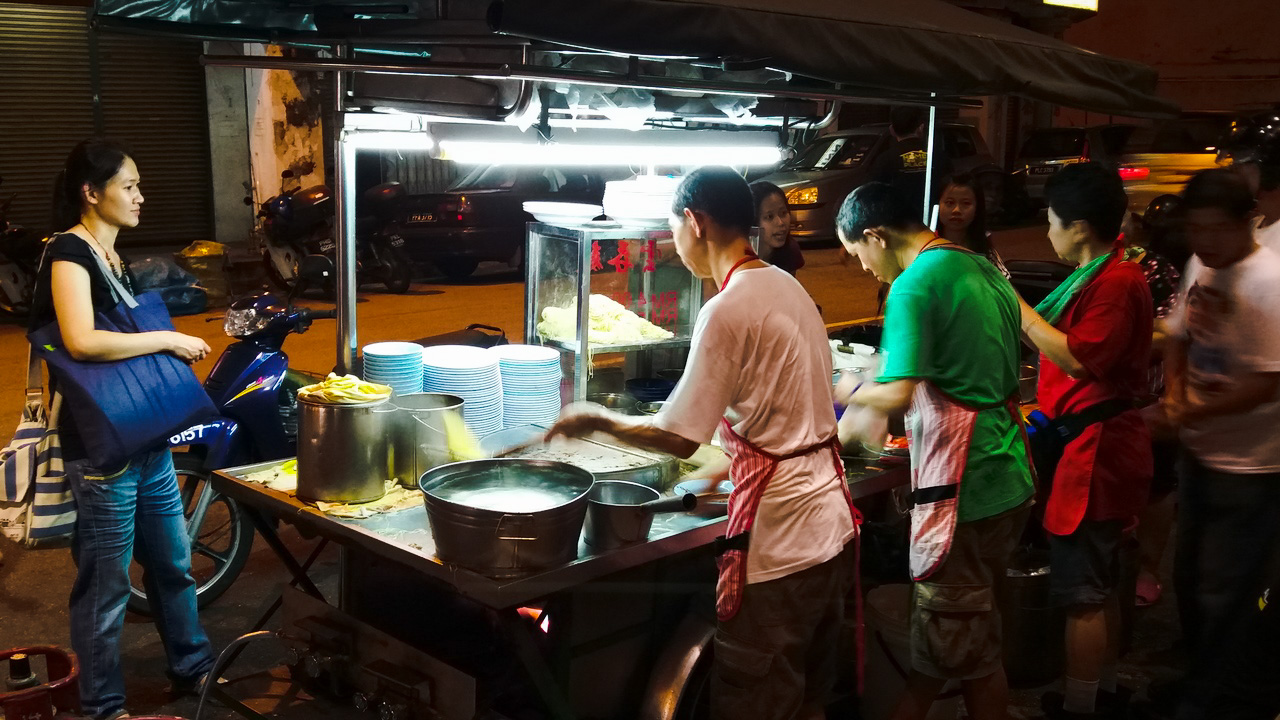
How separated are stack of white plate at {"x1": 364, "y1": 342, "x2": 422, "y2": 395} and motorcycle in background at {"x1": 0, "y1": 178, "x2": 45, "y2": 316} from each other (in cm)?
848

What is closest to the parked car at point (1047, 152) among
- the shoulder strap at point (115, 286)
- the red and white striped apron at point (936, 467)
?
the red and white striped apron at point (936, 467)

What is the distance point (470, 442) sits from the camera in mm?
3559

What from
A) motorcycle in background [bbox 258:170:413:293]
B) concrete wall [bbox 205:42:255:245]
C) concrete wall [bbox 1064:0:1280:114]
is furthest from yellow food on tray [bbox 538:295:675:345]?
concrete wall [bbox 1064:0:1280:114]

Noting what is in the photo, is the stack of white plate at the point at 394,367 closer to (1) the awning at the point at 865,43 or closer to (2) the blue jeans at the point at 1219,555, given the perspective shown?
(1) the awning at the point at 865,43

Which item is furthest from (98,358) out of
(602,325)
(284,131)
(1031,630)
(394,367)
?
(284,131)

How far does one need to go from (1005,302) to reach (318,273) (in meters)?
3.19

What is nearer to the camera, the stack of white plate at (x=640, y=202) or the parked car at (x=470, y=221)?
the stack of white plate at (x=640, y=202)

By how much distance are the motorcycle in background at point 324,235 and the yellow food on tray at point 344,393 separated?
8.62 meters

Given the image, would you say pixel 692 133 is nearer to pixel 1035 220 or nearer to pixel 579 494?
pixel 579 494

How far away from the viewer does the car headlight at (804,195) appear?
15531 millimetres

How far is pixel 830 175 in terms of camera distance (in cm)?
1569

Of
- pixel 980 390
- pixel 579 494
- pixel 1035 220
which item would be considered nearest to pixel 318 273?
pixel 579 494

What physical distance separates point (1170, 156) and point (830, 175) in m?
4.67

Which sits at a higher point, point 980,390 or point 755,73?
point 755,73
